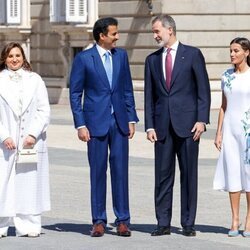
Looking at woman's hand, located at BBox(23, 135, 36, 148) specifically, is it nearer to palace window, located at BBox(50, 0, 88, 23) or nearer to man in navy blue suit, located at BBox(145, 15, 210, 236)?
man in navy blue suit, located at BBox(145, 15, 210, 236)

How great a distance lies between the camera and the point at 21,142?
41.5 ft

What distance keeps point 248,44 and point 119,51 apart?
118 cm

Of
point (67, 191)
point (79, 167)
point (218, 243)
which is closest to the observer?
point (218, 243)

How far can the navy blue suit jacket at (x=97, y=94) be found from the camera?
12688mm

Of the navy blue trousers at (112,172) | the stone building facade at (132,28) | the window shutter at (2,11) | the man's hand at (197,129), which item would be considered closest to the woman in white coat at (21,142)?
the navy blue trousers at (112,172)

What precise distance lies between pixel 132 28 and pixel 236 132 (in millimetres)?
22805

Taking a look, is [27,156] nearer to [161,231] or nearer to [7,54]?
[7,54]

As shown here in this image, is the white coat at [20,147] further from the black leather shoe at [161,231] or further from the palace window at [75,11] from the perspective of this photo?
the palace window at [75,11]

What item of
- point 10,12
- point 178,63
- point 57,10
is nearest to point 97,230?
point 178,63

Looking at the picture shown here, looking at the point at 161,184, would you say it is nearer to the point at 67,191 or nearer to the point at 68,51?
the point at 67,191

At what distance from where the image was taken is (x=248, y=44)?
12.6 meters

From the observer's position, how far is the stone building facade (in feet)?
114

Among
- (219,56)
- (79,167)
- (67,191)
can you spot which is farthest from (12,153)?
(219,56)

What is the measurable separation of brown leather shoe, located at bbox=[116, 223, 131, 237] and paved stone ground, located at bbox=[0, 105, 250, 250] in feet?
0.19
